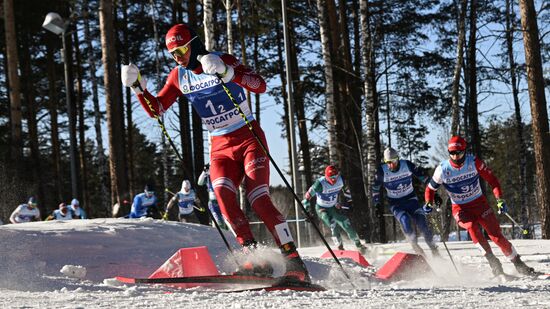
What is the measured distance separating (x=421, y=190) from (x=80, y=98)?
15183 millimetres

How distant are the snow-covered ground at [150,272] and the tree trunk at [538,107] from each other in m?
5.11

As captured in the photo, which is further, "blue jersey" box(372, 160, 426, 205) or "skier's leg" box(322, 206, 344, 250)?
"skier's leg" box(322, 206, 344, 250)

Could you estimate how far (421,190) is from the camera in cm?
3039

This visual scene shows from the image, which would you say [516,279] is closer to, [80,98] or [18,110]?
[18,110]

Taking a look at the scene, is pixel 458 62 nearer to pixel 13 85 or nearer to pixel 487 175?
pixel 487 175

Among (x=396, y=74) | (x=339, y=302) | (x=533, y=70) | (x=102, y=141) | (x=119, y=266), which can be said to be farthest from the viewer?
(x=102, y=141)

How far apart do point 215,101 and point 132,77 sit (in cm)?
74

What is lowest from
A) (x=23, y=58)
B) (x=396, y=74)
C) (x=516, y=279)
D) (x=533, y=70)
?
(x=516, y=279)

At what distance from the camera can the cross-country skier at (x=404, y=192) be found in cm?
1110

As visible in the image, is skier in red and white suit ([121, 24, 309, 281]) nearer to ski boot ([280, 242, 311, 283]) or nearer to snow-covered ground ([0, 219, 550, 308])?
ski boot ([280, 242, 311, 283])

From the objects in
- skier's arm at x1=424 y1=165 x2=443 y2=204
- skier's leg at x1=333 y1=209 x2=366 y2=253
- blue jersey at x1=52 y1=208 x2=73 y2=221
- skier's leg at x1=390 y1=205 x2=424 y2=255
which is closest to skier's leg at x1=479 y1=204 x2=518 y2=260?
skier's arm at x1=424 y1=165 x2=443 y2=204

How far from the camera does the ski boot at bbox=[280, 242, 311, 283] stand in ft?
18.1

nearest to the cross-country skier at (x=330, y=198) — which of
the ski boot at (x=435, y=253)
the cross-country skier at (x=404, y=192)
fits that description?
the cross-country skier at (x=404, y=192)

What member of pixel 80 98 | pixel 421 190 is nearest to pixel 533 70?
pixel 421 190
